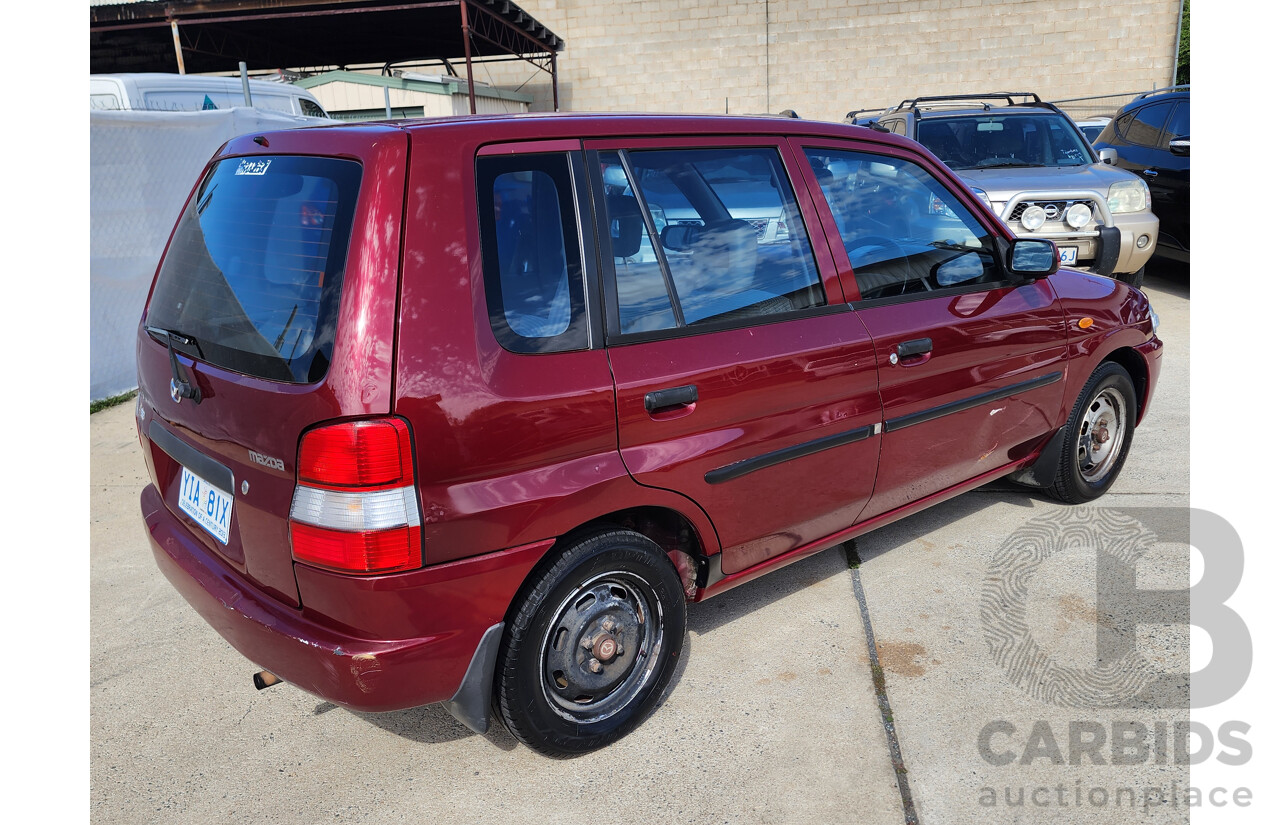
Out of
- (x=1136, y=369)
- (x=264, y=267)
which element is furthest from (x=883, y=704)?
(x=1136, y=369)

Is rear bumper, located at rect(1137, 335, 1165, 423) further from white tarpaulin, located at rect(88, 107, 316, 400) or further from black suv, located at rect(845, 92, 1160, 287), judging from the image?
white tarpaulin, located at rect(88, 107, 316, 400)

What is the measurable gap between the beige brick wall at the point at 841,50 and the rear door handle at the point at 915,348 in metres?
22.4

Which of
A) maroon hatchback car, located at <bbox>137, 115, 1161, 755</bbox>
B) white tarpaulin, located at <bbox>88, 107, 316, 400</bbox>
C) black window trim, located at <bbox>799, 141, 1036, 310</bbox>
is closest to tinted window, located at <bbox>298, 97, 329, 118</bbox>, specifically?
white tarpaulin, located at <bbox>88, 107, 316, 400</bbox>

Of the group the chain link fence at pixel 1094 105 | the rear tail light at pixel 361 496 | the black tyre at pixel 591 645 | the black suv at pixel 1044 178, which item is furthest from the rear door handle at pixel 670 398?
the chain link fence at pixel 1094 105

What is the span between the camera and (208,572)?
97.8 inches

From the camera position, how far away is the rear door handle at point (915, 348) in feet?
10.1

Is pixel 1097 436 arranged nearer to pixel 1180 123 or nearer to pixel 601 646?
pixel 601 646

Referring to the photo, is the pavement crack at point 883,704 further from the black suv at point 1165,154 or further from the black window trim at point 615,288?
the black suv at point 1165,154

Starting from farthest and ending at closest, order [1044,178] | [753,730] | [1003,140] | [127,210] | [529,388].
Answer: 1. [1003,140]
2. [1044,178]
3. [127,210]
4. [753,730]
5. [529,388]

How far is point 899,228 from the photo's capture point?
128 inches

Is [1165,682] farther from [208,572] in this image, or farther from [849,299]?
[208,572]

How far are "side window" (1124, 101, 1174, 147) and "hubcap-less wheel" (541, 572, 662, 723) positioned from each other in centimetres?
923

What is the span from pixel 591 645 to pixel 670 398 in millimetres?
762

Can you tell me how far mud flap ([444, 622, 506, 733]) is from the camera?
7.45 ft
